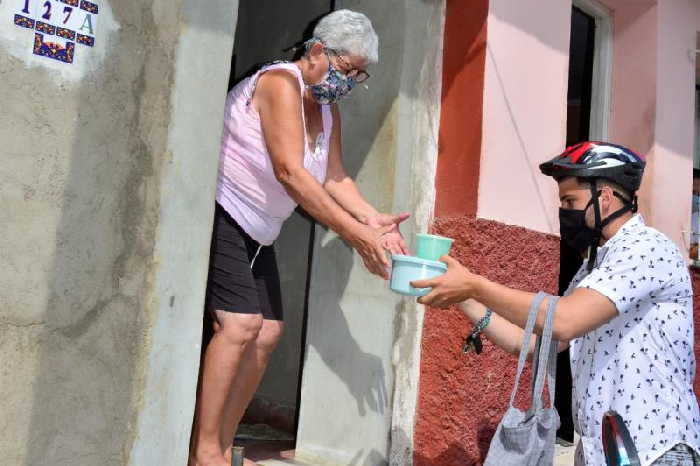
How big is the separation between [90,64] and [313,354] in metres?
1.84

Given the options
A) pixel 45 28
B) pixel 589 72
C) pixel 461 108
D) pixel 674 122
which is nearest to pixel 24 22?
pixel 45 28

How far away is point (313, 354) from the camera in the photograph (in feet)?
12.0

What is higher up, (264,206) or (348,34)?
(348,34)

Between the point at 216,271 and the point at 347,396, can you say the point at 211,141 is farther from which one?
the point at 347,396

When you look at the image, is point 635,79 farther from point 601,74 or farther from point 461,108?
point 461,108

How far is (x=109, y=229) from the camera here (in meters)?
2.44

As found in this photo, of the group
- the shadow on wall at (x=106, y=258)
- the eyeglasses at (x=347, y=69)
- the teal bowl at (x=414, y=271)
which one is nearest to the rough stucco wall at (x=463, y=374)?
the eyeglasses at (x=347, y=69)

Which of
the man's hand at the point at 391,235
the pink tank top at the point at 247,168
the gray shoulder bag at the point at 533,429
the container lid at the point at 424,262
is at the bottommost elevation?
the gray shoulder bag at the point at 533,429

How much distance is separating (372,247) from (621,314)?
917 millimetres

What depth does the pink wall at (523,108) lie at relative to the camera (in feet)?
11.9

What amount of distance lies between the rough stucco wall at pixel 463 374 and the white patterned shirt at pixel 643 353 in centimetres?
116

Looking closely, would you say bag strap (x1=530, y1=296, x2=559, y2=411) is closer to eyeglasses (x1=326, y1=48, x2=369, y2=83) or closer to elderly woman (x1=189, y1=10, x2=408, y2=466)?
elderly woman (x1=189, y1=10, x2=408, y2=466)

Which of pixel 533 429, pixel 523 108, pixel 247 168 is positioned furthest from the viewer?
pixel 523 108

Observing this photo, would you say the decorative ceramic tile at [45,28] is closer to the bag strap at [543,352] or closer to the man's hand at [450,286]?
the man's hand at [450,286]
